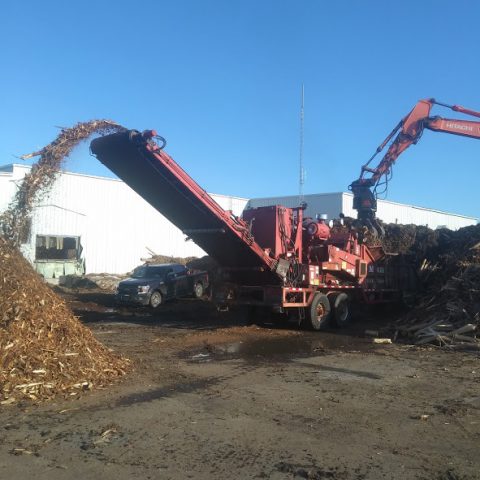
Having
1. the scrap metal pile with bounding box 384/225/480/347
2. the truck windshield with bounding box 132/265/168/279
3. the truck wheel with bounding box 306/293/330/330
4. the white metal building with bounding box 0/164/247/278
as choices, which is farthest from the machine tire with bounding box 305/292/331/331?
the white metal building with bounding box 0/164/247/278

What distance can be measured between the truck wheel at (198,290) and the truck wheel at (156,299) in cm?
203

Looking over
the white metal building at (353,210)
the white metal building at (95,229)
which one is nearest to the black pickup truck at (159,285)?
the white metal building at (95,229)

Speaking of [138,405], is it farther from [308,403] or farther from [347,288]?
[347,288]

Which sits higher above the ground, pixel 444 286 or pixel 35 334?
pixel 444 286

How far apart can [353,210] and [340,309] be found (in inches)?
796

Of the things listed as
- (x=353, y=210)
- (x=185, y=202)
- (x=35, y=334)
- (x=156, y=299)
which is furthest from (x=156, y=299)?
(x=353, y=210)

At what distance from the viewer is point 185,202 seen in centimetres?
1227

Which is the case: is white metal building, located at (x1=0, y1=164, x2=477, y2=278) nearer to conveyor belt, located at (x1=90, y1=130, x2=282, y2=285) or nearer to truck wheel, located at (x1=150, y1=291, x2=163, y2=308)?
truck wheel, located at (x1=150, y1=291, x2=163, y2=308)

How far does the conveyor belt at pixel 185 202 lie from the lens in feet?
36.0

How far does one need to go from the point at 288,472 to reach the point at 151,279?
1612cm

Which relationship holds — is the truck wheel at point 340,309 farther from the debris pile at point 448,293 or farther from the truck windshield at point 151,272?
the truck windshield at point 151,272

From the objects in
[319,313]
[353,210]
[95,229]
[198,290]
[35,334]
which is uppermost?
[353,210]

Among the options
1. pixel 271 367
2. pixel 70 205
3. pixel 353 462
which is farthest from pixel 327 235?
pixel 70 205

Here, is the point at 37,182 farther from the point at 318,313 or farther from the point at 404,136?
the point at 404,136
